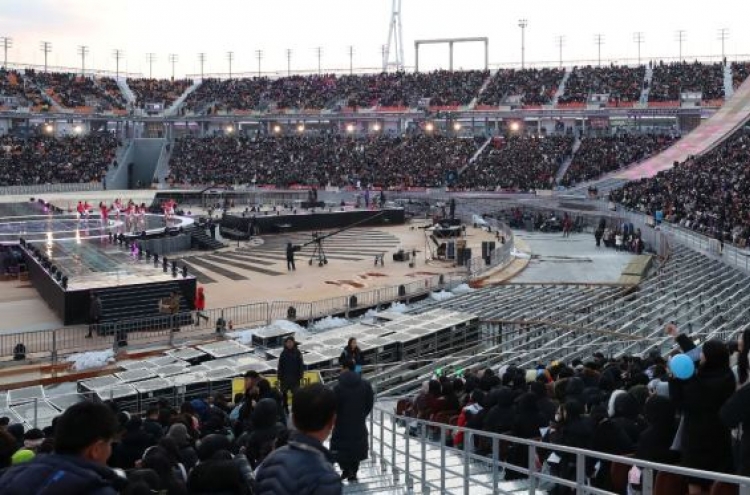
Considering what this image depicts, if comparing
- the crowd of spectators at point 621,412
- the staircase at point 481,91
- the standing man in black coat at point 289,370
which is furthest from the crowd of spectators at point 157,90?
the crowd of spectators at point 621,412

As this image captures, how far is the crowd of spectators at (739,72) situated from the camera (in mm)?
82875

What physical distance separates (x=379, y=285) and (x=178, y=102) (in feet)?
256

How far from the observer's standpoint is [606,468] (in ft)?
26.6

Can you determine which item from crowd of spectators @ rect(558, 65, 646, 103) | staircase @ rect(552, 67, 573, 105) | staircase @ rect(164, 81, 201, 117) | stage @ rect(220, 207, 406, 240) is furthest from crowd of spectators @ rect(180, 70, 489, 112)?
stage @ rect(220, 207, 406, 240)

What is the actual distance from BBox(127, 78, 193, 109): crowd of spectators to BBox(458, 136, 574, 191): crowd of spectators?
46590 mm

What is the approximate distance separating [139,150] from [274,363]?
79499 millimetres

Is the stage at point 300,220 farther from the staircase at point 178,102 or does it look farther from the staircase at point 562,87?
the staircase at point 178,102

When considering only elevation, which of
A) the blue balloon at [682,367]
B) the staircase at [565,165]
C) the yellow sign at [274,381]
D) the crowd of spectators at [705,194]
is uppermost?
the staircase at [565,165]

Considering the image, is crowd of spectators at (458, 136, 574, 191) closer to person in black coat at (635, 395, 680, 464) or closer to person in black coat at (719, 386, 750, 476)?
person in black coat at (635, 395, 680, 464)

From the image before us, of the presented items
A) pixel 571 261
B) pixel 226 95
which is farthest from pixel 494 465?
pixel 226 95

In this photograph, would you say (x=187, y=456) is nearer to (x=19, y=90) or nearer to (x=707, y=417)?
(x=707, y=417)

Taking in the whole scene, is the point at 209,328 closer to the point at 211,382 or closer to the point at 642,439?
the point at 211,382

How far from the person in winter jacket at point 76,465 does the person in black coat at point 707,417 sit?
443 centimetres

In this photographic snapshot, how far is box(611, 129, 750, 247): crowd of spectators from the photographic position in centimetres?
3825
